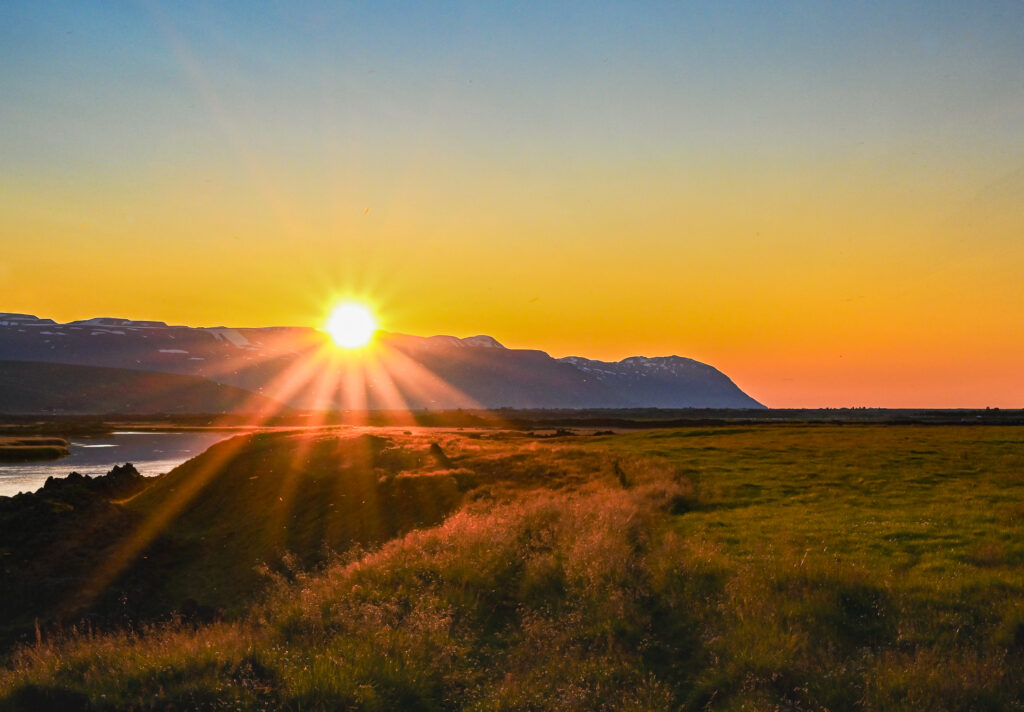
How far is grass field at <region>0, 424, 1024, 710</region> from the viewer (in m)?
9.49

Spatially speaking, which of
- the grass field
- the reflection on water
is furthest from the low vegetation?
the grass field

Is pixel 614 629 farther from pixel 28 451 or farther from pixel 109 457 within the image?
pixel 28 451

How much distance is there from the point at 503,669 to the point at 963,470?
107 feet

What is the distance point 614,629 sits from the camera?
38.6 ft

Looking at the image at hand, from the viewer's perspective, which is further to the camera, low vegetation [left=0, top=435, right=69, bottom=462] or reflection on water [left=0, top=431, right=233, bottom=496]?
low vegetation [left=0, top=435, right=69, bottom=462]

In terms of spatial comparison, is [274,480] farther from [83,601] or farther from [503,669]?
[503,669]

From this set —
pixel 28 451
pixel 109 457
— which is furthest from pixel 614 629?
pixel 28 451

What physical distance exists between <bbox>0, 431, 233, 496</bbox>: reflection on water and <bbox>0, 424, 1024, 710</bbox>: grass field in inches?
1721

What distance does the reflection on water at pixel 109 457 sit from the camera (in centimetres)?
5578

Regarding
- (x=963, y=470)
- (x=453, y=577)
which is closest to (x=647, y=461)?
(x=963, y=470)

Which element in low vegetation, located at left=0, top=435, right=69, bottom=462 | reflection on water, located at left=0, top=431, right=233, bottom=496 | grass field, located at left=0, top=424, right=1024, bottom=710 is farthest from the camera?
low vegetation, located at left=0, top=435, right=69, bottom=462

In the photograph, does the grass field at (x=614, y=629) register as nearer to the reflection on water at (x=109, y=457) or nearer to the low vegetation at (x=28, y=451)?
the reflection on water at (x=109, y=457)

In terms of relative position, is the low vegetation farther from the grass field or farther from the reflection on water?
the grass field

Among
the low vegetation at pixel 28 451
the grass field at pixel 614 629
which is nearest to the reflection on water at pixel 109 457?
the low vegetation at pixel 28 451
